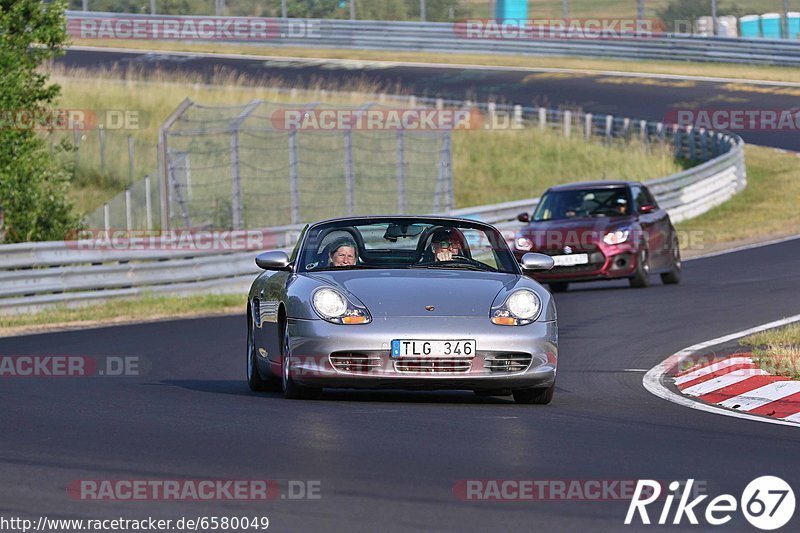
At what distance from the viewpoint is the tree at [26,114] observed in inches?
889

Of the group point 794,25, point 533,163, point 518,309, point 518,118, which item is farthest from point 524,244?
point 794,25

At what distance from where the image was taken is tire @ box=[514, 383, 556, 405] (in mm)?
10367

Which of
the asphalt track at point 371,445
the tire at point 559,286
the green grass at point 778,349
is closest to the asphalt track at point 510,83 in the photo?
the tire at point 559,286

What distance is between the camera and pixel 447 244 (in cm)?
1105

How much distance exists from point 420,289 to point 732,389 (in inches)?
95.2

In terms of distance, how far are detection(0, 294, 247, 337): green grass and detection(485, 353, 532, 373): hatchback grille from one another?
9.42m

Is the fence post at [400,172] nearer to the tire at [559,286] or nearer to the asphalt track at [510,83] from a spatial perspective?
the tire at [559,286]

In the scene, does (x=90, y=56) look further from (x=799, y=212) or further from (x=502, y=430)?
(x=502, y=430)

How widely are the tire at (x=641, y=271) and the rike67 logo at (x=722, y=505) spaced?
14.2m

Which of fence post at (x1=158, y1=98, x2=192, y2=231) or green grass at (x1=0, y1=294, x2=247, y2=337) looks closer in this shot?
green grass at (x1=0, y1=294, x2=247, y2=337)

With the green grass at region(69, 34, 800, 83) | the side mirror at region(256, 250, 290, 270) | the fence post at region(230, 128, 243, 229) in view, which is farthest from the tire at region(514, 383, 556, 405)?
the green grass at region(69, 34, 800, 83)

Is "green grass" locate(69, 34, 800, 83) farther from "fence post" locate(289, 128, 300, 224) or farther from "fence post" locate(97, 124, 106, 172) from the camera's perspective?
"fence post" locate(289, 128, 300, 224)

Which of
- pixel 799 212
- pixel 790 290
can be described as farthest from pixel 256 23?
pixel 790 290

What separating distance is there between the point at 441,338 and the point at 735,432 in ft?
6.34
